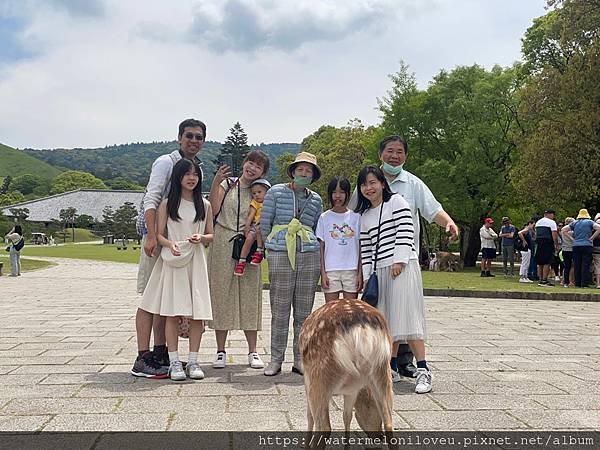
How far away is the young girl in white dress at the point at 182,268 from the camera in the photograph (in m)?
5.57

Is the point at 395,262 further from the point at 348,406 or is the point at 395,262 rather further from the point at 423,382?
the point at 348,406

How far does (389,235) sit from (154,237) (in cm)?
209

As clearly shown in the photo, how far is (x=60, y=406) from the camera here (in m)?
4.71

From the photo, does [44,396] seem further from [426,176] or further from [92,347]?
[426,176]

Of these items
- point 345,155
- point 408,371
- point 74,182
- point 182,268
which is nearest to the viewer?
point 182,268

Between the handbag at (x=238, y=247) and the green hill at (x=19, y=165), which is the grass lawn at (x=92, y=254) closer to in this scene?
the handbag at (x=238, y=247)

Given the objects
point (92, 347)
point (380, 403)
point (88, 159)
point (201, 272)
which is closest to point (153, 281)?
point (201, 272)

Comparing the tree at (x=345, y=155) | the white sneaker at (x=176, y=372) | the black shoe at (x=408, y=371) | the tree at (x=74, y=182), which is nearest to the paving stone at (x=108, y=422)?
the white sneaker at (x=176, y=372)

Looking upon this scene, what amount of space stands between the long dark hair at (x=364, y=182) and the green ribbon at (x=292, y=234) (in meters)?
0.52

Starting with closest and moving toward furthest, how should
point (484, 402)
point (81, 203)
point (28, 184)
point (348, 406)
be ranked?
point (348, 406)
point (484, 402)
point (81, 203)
point (28, 184)

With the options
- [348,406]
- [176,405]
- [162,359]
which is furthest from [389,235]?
[162,359]

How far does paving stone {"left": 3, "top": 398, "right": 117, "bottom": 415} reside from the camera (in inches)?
180

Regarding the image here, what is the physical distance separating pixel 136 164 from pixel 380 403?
7519 inches

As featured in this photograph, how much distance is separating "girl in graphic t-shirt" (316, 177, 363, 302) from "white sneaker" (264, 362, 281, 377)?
32.8 inches
